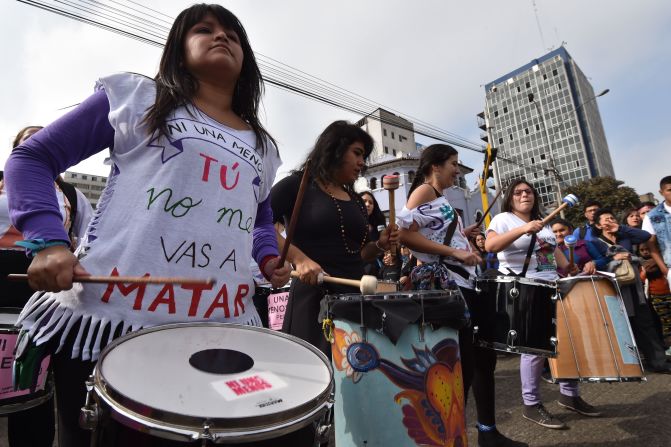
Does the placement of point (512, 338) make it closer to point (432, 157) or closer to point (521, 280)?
point (521, 280)

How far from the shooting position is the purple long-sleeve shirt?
3.52 ft

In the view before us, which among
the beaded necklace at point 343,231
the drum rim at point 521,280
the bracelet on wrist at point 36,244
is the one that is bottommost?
the drum rim at point 521,280

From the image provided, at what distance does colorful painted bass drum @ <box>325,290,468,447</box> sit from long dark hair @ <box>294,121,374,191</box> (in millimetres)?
961

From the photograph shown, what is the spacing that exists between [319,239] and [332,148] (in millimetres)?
660

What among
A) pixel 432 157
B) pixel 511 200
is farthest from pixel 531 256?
pixel 432 157

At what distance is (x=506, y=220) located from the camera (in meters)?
3.63

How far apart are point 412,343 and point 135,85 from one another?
143 centimetres

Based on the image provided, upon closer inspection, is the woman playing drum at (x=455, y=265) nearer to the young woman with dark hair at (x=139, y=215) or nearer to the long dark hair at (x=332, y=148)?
the long dark hair at (x=332, y=148)

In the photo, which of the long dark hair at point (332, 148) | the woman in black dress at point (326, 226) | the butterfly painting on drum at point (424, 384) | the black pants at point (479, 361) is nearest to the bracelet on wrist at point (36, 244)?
the woman in black dress at point (326, 226)

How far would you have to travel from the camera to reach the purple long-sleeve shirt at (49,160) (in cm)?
107

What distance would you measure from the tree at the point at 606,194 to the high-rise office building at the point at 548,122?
38651 millimetres

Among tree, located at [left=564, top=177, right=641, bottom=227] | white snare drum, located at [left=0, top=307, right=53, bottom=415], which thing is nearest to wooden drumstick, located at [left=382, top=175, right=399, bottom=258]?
white snare drum, located at [left=0, top=307, right=53, bottom=415]

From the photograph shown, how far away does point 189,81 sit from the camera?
1456 mm

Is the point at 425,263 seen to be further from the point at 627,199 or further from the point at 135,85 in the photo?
the point at 627,199
